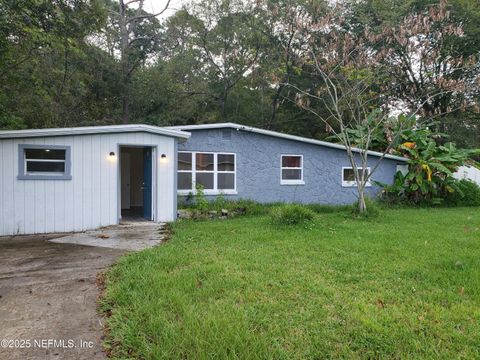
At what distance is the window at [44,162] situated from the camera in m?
7.73

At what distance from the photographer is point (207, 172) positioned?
1163cm

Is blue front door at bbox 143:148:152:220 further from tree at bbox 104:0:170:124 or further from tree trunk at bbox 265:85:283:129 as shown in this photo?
tree trunk at bbox 265:85:283:129

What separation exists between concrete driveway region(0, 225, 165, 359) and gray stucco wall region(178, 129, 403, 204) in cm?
594

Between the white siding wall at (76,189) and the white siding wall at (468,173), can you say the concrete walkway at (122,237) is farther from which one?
the white siding wall at (468,173)

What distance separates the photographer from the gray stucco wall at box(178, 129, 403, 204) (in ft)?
38.7

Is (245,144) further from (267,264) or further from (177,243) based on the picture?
(267,264)

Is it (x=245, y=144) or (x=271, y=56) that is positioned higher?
(x=271, y=56)

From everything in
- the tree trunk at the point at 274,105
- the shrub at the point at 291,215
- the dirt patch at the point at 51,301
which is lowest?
the dirt patch at the point at 51,301

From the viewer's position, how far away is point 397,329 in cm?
298

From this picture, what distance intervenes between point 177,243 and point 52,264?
217cm

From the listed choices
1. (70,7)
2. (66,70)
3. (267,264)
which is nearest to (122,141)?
(70,7)

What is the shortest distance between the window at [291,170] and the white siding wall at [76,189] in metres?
5.22

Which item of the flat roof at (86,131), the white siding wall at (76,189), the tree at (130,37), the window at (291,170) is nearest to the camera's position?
the flat roof at (86,131)

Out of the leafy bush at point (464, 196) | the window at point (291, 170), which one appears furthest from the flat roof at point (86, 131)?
the leafy bush at point (464, 196)
